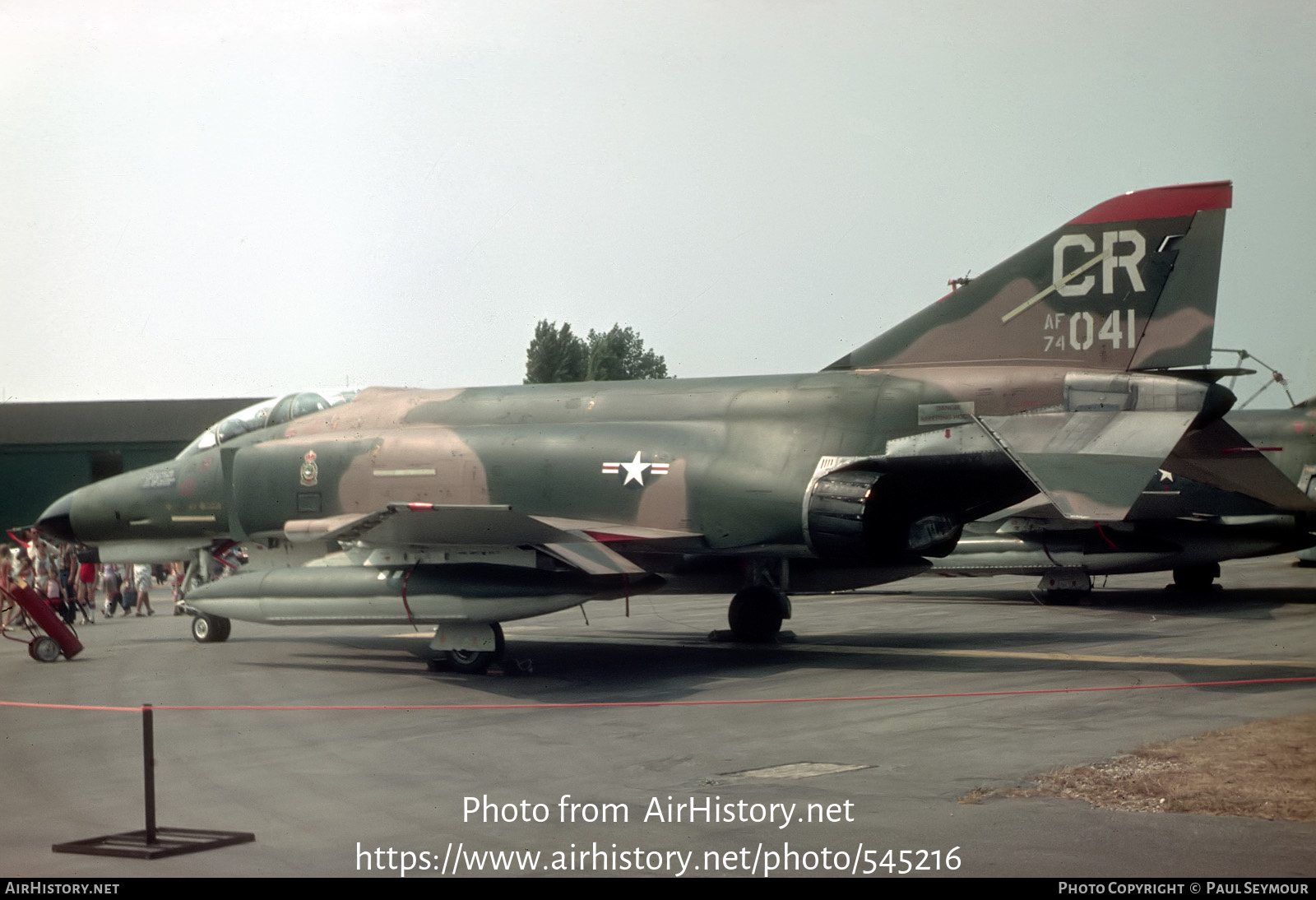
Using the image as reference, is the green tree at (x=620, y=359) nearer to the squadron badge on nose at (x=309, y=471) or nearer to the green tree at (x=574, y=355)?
the green tree at (x=574, y=355)

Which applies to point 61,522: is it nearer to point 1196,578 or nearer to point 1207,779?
point 1207,779

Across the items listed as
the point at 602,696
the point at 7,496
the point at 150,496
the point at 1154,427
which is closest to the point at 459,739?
the point at 602,696

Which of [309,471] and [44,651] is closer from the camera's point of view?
[309,471]

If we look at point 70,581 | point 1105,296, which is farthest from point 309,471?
point 70,581

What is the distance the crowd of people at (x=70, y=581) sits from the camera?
2062 cm

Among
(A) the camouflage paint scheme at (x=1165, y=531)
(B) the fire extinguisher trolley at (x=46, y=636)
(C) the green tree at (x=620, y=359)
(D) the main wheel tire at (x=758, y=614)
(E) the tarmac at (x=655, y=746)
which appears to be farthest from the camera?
(C) the green tree at (x=620, y=359)

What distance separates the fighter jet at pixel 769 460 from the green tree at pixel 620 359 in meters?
37.7

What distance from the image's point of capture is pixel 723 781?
773 cm

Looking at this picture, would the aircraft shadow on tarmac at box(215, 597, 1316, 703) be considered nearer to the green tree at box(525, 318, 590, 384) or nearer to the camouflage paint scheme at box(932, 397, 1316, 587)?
the camouflage paint scheme at box(932, 397, 1316, 587)

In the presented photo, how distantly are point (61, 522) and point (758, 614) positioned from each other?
32.9ft

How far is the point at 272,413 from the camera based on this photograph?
55.6 ft

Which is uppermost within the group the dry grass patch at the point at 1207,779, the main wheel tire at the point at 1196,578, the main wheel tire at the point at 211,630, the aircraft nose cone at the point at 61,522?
the aircraft nose cone at the point at 61,522

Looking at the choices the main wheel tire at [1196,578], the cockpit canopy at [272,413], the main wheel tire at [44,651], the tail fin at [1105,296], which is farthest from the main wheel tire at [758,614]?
the main wheel tire at [1196,578]
